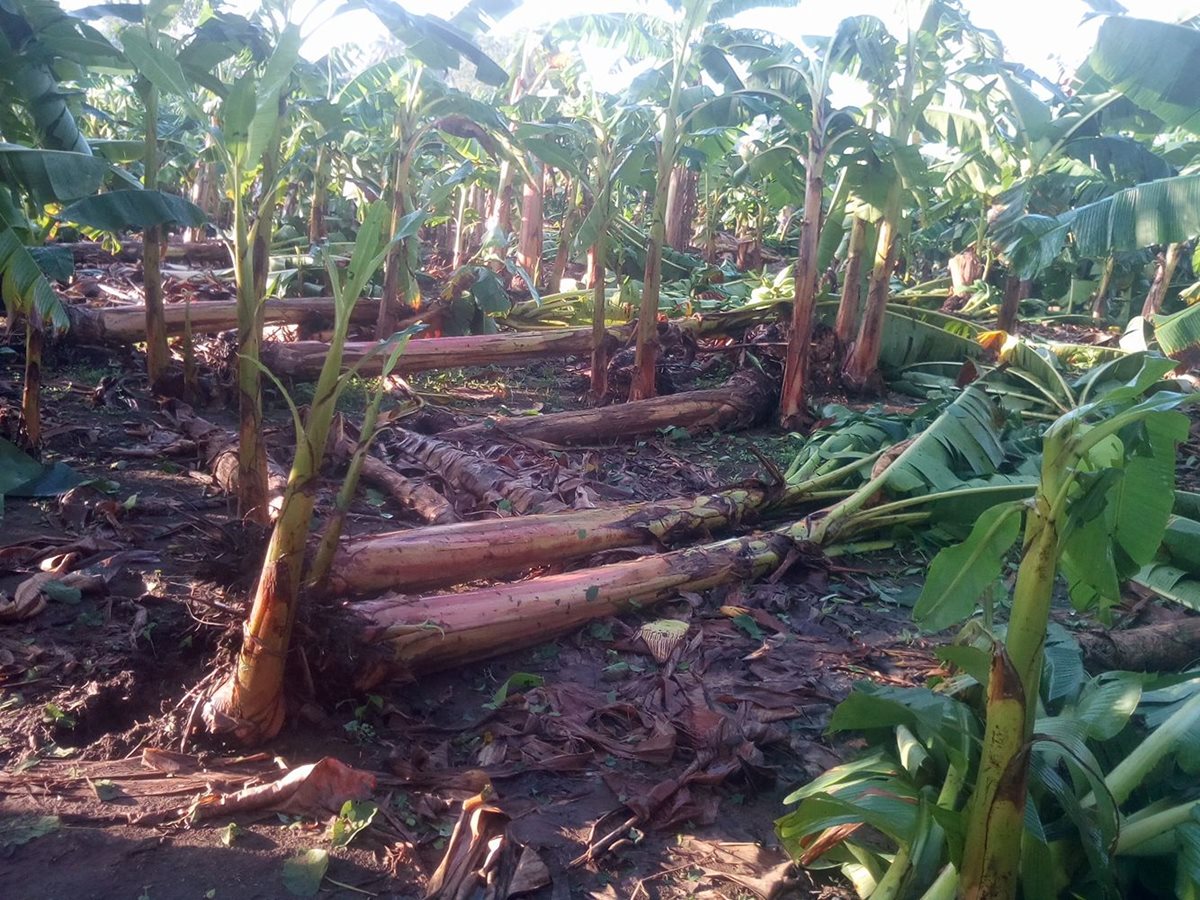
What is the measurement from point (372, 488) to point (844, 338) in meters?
6.16

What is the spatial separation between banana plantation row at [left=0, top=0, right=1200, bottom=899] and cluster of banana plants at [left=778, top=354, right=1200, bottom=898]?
12 millimetres

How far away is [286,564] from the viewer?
287 centimetres

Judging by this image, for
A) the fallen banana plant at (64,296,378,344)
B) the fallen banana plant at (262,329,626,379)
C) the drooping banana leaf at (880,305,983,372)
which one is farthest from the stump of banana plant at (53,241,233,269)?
the drooping banana leaf at (880,305,983,372)

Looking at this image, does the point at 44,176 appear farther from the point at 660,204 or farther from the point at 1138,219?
the point at 1138,219

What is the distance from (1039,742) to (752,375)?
21.9 ft

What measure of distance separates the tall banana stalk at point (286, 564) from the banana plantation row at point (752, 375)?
0.01 meters

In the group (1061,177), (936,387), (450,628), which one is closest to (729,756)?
(450,628)

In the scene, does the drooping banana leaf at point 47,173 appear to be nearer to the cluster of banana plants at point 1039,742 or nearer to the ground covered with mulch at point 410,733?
the ground covered with mulch at point 410,733

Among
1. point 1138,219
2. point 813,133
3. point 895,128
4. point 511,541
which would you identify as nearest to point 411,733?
point 511,541

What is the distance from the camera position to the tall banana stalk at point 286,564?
2818 millimetres

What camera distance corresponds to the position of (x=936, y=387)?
929 cm

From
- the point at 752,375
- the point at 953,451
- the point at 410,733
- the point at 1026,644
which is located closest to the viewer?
the point at 1026,644

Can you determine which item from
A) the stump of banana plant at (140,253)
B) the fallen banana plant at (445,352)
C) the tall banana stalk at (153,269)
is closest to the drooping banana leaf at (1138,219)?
the fallen banana plant at (445,352)

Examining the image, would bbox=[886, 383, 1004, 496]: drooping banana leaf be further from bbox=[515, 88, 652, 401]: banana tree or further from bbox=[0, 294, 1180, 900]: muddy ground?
bbox=[515, 88, 652, 401]: banana tree
